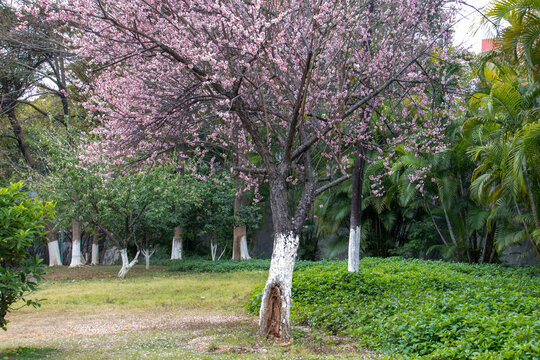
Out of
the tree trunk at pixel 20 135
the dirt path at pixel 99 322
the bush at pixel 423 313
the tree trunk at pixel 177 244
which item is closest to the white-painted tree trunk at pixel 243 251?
the tree trunk at pixel 177 244

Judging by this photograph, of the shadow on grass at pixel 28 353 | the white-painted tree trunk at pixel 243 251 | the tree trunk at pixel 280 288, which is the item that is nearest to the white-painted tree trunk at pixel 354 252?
the tree trunk at pixel 280 288

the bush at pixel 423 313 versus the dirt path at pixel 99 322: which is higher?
the bush at pixel 423 313

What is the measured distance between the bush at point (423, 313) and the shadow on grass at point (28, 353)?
12.7ft

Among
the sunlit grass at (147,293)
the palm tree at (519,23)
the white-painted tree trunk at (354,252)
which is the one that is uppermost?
the palm tree at (519,23)

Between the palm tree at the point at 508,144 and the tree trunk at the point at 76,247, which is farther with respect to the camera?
the tree trunk at the point at 76,247

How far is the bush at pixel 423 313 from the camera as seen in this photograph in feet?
16.2

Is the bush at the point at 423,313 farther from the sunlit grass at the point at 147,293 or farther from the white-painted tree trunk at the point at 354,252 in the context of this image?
the sunlit grass at the point at 147,293

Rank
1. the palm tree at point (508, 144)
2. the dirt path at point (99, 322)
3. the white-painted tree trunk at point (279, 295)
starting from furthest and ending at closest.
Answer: the palm tree at point (508, 144) < the dirt path at point (99, 322) < the white-painted tree trunk at point (279, 295)

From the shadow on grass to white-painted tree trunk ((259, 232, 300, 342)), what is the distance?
9.36 feet

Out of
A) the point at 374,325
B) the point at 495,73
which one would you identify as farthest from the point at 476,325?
the point at 495,73

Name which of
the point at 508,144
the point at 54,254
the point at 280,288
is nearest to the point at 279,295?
the point at 280,288

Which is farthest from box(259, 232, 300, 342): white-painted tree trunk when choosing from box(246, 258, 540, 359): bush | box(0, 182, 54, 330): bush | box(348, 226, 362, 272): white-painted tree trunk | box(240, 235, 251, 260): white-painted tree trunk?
box(240, 235, 251, 260): white-painted tree trunk

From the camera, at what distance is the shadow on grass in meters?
5.74

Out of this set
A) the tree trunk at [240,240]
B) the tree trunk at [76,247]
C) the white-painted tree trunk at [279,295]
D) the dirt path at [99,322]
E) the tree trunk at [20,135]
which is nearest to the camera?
the white-painted tree trunk at [279,295]
